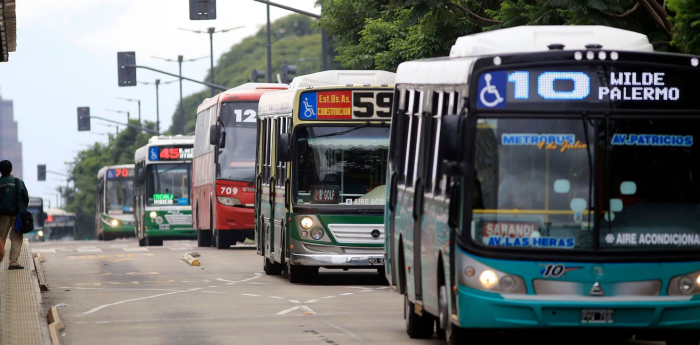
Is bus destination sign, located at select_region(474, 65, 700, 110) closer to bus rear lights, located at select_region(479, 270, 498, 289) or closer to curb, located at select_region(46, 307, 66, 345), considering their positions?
bus rear lights, located at select_region(479, 270, 498, 289)

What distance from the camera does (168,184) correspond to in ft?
145

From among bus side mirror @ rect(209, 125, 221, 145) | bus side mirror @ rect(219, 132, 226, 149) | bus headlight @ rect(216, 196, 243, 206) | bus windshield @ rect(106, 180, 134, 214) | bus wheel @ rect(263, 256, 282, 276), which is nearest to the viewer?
bus wheel @ rect(263, 256, 282, 276)

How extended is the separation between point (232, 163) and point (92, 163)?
9846cm

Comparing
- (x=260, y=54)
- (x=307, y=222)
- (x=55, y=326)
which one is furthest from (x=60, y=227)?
(x=55, y=326)

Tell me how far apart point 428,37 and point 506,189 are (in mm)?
21192

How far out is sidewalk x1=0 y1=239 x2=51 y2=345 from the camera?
13258 mm

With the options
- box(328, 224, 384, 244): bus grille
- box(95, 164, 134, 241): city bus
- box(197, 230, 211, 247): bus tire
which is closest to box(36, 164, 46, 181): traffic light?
box(95, 164, 134, 241): city bus

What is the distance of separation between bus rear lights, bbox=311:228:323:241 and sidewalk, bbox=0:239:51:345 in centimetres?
381

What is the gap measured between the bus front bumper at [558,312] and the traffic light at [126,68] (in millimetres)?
40496

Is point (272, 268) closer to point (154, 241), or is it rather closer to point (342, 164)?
point (342, 164)

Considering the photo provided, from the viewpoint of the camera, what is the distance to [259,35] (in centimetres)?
16738

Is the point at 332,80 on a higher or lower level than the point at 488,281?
higher

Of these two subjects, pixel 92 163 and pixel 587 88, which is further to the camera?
pixel 92 163

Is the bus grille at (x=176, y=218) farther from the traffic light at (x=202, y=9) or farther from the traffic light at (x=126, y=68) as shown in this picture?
the traffic light at (x=202, y=9)
